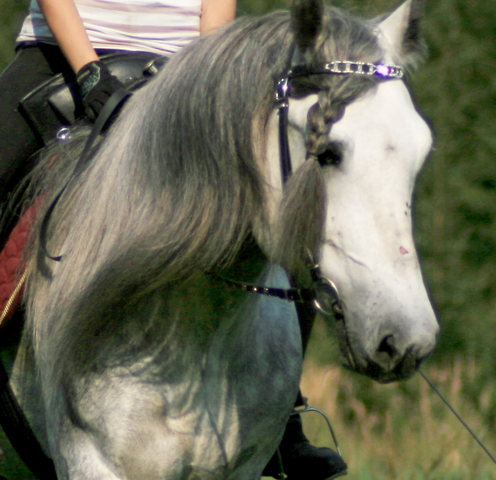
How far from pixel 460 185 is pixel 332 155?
14.1 feet

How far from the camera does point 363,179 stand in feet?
6.23

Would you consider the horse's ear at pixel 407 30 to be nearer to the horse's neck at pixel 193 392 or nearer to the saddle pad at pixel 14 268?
the horse's neck at pixel 193 392

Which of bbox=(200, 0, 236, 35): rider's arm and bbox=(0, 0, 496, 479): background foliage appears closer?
bbox=(200, 0, 236, 35): rider's arm

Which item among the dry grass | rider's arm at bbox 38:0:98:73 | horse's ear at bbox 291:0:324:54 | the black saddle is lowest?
the dry grass

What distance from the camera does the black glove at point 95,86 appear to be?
8.04 feet

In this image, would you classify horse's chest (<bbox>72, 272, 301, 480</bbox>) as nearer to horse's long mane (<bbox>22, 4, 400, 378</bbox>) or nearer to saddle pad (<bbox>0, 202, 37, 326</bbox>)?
horse's long mane (<bbox>22, 4, 400, 378</bbox>)

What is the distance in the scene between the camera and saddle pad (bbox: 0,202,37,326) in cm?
251

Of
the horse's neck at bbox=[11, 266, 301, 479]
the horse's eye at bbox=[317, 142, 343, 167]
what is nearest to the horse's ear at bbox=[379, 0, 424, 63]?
the horse's eye at bbox=[317, 142, 343, 167]

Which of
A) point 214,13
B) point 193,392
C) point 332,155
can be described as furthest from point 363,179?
point 214,13

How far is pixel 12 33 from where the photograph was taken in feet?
22.6

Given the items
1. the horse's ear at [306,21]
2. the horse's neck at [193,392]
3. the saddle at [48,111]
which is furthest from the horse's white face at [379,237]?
the saddle at [48,111]

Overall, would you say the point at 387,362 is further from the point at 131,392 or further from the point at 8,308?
the point at 8,308

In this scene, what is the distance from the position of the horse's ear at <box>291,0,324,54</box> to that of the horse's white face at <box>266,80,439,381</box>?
19 centimetres

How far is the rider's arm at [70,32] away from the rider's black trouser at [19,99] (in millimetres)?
211
